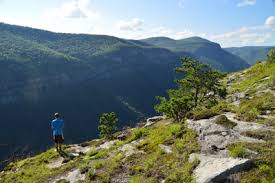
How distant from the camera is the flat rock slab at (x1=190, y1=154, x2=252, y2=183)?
36.9 feet

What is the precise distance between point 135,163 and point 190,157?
9.82 ft

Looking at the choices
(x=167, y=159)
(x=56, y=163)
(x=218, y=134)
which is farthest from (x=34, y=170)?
(x=218, y=134)

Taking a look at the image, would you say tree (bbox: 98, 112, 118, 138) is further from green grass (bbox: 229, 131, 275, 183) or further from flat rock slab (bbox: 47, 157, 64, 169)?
green grass (bbox: 229, 131, 275, 183)

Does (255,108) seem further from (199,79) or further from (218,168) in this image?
(199,79)

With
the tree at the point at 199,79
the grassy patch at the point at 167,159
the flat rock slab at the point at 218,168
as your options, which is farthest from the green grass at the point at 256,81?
the flat rock slab at the point at 218,168

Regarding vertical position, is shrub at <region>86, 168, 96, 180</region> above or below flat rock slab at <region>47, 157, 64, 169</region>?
above

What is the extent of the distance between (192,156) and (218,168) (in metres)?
1.87

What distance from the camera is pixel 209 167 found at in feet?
39.3

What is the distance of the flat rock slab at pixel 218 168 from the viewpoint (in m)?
11.2

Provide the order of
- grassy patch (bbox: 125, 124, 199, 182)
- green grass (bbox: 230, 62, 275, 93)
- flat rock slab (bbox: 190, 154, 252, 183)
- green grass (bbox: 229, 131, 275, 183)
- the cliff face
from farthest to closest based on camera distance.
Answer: green grass (bbox: 230, 62, 275, 93)
grassy patch (bbox: 125, 124, 199, 182)
the cliff face
flat rock slab (bbox: 190, 154, 252, 183)
green grass (bbox: 229, 131, 275, 183)

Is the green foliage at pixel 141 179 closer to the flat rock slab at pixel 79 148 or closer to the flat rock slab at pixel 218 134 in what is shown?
the flat rock slab at pixel 218 134

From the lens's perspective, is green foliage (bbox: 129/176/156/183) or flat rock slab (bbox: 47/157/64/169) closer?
green foliage (bbox: 129/176/156/183)

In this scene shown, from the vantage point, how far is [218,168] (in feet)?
38.3

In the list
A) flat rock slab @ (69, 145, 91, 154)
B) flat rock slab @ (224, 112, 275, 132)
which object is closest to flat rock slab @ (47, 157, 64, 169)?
flat rock slab @ (69, 145, 91, 154)
